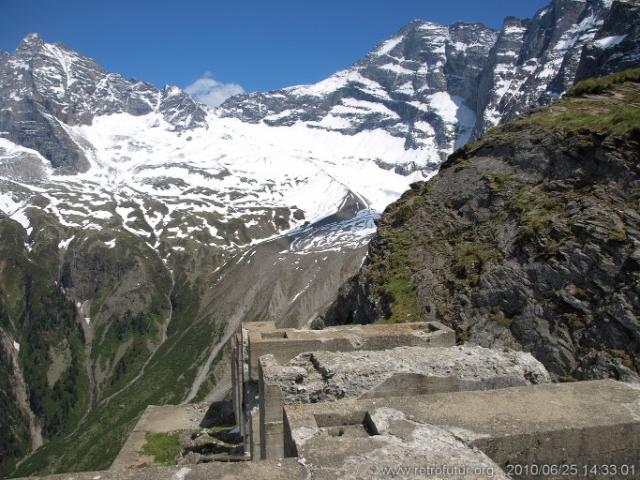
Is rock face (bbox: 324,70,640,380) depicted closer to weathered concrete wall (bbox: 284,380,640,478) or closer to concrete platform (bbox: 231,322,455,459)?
concrete platform (bbox: 231,322,455,459)

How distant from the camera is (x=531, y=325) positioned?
1257 inches

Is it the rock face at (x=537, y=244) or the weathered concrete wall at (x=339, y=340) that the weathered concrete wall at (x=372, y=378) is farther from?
the rock face at (x=537, y=244)

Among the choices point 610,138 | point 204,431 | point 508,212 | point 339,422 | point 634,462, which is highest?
point 610,138

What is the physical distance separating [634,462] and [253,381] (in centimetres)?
1734

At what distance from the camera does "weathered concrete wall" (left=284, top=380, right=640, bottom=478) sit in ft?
37.8

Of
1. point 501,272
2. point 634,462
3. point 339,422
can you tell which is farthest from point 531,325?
point 339,422

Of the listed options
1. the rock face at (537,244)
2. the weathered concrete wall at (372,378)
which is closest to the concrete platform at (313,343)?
the weathered concrete wall at (372,378)

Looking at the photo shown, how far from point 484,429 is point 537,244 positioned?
25.8 meters

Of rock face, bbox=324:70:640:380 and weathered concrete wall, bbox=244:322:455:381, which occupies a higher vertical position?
rock face, bbox=324:70:640:380

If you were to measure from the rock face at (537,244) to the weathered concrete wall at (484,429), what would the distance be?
53.4ft

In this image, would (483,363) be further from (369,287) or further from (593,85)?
(593,85)

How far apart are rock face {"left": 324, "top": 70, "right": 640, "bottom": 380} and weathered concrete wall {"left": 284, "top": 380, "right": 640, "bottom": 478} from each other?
16.3 metres

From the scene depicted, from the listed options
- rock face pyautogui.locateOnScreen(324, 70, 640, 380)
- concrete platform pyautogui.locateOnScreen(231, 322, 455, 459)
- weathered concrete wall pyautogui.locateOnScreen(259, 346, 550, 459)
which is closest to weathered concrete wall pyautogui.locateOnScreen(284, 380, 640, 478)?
weathered concrete wall pyautogui.locateOnScreen(259, 346, 550, 459)

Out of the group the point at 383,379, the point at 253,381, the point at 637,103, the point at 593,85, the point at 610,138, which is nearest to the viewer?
the point at 383,379
